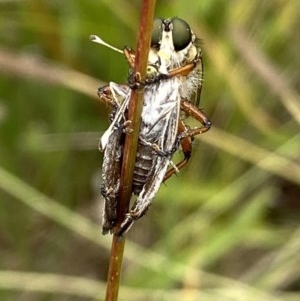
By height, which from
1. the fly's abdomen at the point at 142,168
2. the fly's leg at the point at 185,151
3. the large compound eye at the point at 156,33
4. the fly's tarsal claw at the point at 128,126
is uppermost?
the fly's tarsal claw at the point at 128,126

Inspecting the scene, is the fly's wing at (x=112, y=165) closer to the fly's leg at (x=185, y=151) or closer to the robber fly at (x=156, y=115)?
the robber fly at (x=156, y=115)

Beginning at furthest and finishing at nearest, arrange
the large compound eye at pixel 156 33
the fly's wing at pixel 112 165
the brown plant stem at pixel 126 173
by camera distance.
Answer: the large compound eye at pixel 156 33
the fly's wing at pixel 112 165
the brown plant stem at pixel 126 173

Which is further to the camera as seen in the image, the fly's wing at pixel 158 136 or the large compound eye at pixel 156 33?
the large compound eye at pixel 156 33

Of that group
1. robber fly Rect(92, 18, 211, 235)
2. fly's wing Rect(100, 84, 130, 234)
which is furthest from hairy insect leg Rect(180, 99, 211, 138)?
fly's wing Rect(100, 84, 130, 234)

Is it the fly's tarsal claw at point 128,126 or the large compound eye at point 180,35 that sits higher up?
the fly's tarsal claw at point 128,126

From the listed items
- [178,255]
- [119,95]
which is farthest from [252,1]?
[119,95]

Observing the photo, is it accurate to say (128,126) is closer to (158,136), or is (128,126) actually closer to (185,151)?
(158,136)

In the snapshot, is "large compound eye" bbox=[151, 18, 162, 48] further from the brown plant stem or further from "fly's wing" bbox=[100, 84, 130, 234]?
the brown plant stem

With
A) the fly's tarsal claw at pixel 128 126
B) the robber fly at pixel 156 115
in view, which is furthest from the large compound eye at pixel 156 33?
the fly's tarsal claw at pixel 128 126

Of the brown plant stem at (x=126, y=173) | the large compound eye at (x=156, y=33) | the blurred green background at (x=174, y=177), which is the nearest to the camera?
the brown plant stem at (x=126, y=173)
